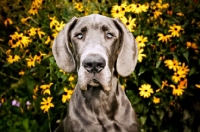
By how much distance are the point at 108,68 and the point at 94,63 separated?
17 cm

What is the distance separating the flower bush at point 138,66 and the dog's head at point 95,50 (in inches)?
41.0

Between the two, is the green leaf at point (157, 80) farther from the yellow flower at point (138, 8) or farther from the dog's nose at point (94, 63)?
the dog's nose at point (94, 63)

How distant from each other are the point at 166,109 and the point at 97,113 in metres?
1.64

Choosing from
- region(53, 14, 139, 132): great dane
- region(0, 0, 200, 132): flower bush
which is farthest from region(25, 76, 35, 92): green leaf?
region(53, 14, 139, 132): great dane

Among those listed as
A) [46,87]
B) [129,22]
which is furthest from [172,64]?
[46,87]

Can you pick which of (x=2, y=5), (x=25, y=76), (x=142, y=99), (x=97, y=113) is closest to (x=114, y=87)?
(x=97, y=113)

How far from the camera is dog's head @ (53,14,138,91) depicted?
12.3ft

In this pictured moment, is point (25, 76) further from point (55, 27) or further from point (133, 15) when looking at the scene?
point (133, 15)

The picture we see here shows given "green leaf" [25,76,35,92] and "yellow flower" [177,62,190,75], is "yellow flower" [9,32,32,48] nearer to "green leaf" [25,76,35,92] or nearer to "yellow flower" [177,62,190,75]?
"green leaf" [25,76,35,92]

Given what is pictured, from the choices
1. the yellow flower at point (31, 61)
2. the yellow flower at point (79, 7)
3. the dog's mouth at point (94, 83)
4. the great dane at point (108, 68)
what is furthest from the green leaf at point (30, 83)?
the dog's mouth at point (94, 83)

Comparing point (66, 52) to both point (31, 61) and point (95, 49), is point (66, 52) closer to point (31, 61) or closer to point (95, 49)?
point (95, 49)

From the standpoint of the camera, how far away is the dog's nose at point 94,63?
144 inches

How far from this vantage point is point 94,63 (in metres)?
3.69

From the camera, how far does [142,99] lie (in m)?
5.52
